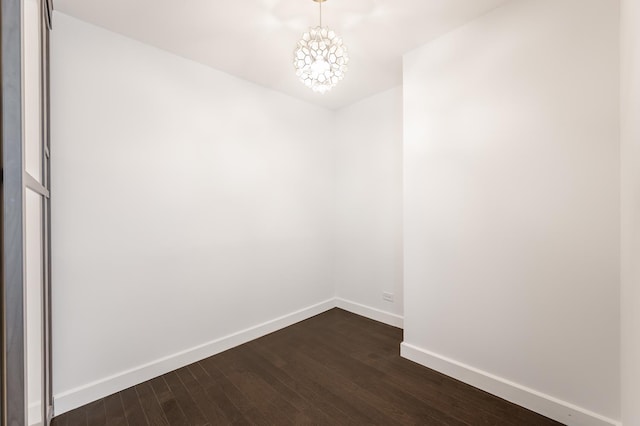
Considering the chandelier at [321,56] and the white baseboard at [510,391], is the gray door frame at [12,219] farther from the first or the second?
the white baseboard at [510,391]

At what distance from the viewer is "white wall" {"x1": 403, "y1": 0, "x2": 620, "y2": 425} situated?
1.53 meters

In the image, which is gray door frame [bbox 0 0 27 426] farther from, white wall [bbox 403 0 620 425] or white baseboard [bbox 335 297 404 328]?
white baseboard [bbox 335 297 404 328]

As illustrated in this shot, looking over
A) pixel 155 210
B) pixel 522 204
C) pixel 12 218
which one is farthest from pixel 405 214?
pixel 12 218

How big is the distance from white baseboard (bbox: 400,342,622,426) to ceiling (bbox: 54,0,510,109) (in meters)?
2.53

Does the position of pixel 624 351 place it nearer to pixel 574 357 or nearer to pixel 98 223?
pixel 574 357

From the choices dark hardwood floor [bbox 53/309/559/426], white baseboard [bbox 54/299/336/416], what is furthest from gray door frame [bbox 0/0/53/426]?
white baseboard [bbox 54/299/336/416]

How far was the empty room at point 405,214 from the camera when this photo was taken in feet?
5.00

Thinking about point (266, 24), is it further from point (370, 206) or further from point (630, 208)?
point (630, 208)

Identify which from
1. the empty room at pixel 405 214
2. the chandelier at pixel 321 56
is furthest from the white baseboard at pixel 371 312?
the chandelier at pixel 321 56

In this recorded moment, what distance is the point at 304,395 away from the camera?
1.93 m

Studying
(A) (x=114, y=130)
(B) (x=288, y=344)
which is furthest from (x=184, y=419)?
(A) (x=114, y=130)

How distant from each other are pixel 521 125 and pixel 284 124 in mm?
2207

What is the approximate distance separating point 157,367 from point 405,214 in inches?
93.1

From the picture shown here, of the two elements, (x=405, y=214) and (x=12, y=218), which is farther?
(x=405, y=214)
